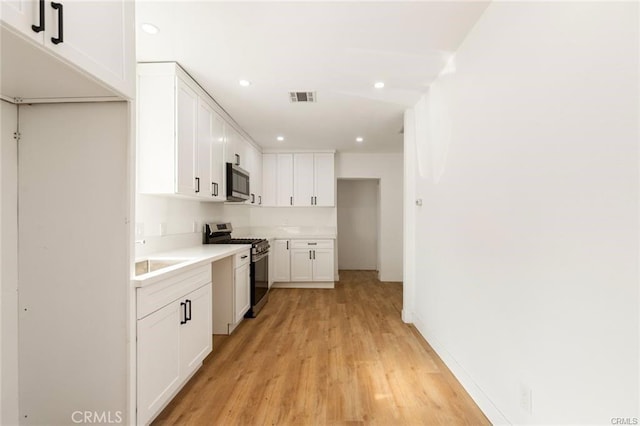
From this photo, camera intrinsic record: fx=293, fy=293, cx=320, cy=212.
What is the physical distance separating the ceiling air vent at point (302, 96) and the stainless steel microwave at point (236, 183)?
1.14 meters

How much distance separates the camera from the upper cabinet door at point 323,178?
5.44m

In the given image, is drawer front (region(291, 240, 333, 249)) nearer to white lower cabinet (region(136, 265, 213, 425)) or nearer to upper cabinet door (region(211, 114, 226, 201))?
upper cabinet door (region(211, 114, 226, 201))

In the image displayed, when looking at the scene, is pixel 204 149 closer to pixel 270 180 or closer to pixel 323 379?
pixel 323 379

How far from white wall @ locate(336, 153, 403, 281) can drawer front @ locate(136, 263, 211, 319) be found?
398 centimetres

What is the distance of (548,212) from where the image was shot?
1291mm

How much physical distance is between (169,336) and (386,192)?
4.75m

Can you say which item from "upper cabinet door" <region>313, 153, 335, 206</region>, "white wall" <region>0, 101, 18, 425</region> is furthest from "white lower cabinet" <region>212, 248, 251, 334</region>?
"upper cabinet door" <region>313, 153, 335, 206</region>

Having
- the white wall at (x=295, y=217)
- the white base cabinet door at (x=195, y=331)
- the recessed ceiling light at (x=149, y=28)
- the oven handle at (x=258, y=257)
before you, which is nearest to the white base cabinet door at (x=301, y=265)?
the white wall at (x=295, y=217)

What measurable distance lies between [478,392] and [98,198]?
2514mm

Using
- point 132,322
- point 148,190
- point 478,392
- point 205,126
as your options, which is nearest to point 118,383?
point 132,322

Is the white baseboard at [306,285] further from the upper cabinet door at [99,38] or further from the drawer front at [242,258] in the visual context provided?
the upper cabinet door at [99,38]

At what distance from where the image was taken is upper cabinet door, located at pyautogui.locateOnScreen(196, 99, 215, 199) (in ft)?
9.32

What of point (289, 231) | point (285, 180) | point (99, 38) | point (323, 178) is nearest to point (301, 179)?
point (285, 180)

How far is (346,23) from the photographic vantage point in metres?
1.89
